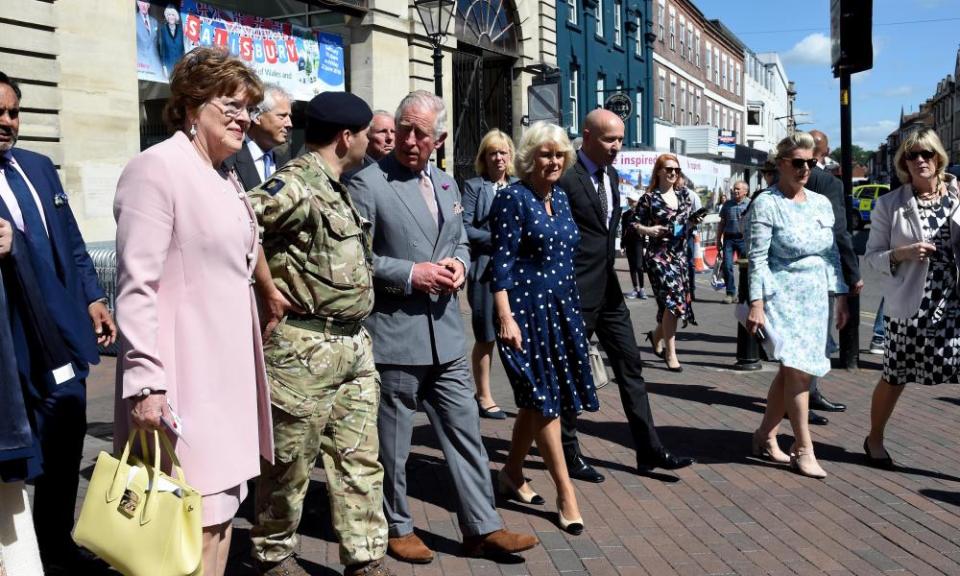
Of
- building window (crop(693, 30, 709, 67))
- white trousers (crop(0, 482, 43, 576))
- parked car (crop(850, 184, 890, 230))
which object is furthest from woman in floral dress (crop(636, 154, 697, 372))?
building window (crop(693, 30, 709, 67))

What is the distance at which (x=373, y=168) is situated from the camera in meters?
4.00

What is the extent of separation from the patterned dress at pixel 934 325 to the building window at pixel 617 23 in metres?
29.9

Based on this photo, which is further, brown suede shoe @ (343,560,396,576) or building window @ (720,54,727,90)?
building window @ (720,54,727,90)

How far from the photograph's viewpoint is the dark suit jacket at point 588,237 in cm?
519

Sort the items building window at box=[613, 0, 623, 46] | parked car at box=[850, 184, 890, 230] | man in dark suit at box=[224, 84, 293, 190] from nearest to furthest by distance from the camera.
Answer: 1. man in dark suit at box=[224, 84, 293, 190]
2. building window at box=[613, 0, 623, 46]
3. parked car at box=[850, 184, 890, 230]

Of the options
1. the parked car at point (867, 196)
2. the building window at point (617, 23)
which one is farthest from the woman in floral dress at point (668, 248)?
the parked car at point (867, 196)

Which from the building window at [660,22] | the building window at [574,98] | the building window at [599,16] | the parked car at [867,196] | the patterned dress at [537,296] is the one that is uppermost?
the building window at [660,22]

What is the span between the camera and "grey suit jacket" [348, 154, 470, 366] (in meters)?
3.94

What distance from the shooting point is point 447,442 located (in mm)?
4090

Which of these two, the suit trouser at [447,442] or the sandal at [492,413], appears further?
the sandal at [492,413]

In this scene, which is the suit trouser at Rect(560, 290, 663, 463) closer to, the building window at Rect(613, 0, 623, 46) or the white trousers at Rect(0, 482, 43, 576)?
the white trousers at Rect(0, 482, 43, 576)

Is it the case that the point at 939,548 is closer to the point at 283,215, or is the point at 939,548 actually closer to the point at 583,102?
the point at 283,215

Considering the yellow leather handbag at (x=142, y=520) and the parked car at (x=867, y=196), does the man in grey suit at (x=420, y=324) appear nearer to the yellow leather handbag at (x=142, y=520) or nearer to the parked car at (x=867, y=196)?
the yellow leather handbag at (x=142, y=520)

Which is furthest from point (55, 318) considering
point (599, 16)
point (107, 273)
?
point (599, 16)
